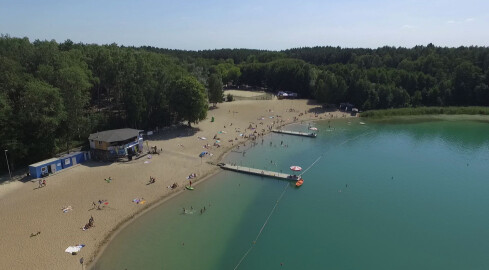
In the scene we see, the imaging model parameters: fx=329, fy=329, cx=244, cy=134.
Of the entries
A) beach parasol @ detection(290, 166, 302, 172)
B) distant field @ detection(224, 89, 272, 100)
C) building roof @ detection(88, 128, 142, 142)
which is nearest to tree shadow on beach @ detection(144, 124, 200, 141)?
building roof @ detection(88, 128, 142, 142)

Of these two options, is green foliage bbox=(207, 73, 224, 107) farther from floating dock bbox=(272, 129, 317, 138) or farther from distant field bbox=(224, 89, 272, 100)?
distant field bbox=(224, 89, 272, 100)

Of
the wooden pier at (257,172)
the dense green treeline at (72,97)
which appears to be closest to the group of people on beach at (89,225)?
the dense green treeline at (72,97)

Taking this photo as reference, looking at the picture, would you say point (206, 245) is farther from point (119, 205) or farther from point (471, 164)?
point (471, 164)

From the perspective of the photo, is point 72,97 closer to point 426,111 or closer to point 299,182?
point 299,182

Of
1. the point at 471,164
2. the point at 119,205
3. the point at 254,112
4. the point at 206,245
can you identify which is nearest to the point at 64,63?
the point at 119,205

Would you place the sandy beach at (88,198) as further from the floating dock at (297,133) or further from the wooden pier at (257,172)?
the floating dock at (297,133)

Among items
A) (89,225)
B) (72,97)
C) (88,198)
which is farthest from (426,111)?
(89,225)

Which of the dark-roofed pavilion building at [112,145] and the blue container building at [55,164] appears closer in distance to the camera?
the blue container building at [55,164]

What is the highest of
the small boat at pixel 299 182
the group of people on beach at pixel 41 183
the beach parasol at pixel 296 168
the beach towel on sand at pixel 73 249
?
the group of people on beach at pixel 41 183
